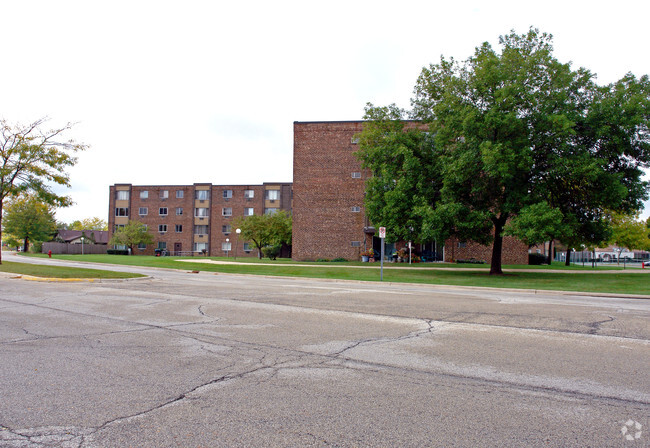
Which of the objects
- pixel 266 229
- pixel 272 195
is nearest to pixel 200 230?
pixel 272 195

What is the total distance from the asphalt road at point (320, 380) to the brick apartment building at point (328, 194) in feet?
118

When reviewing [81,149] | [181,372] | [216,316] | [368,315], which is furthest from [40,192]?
[181,372]

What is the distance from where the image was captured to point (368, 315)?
10359 mm

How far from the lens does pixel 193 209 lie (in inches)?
2854

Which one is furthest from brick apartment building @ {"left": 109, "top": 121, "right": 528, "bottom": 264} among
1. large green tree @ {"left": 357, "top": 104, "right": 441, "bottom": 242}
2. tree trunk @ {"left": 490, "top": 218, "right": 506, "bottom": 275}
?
tree trunk @ {"left": 490, "top": 218, "right": 506, "bottom": 275}

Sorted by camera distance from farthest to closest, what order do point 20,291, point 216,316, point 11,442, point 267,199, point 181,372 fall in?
point 267,199, point 20,291, point 216,316, point 181,372, point 11,442

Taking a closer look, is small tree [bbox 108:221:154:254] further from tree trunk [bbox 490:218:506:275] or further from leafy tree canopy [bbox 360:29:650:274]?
tree trunk [bbox 490:218:506:275]

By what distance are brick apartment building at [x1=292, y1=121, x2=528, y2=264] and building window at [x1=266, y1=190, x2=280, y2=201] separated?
23.7 metres

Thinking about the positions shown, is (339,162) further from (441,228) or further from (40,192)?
(40,192)

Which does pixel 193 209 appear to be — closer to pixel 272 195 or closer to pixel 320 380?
pixel 272 195

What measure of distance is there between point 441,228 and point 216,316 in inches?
671

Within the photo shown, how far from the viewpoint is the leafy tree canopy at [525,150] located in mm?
23453

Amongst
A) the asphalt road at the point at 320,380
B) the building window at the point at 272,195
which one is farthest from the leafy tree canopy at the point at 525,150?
the building window at the point at 272,195

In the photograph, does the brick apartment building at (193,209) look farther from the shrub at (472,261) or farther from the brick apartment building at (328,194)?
the shrub at (472,261)
